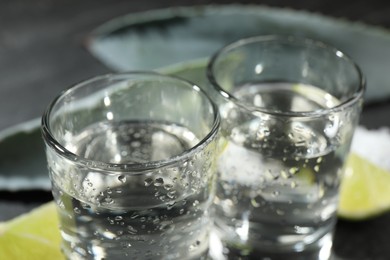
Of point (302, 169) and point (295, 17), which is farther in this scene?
point (295, 17)

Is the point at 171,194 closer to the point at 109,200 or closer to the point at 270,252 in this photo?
the point at 109,200

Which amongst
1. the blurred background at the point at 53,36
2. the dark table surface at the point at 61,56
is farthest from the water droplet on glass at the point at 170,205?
the blurred background at the point at 53,36

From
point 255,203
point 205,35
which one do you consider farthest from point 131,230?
point 205,35

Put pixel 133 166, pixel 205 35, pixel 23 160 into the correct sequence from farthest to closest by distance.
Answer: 1. pixel 205 35
2. pixel 23 160
3. pixel 133 166

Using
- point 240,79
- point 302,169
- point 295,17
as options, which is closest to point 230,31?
point 295,17

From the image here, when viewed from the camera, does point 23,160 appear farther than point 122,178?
Yes

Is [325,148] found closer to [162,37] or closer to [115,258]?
[115,258]

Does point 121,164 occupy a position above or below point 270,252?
above
